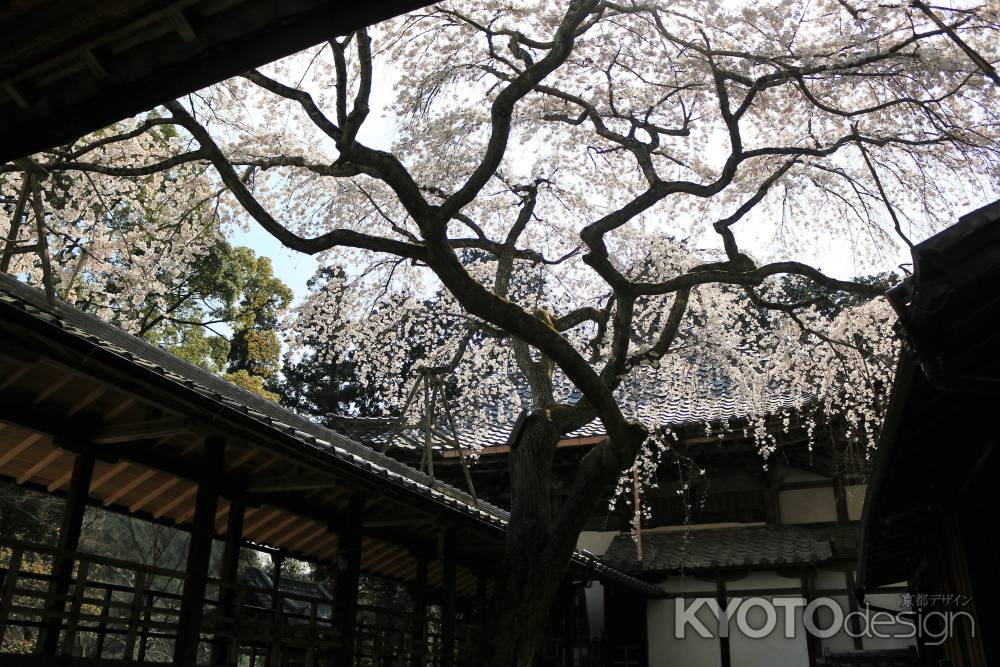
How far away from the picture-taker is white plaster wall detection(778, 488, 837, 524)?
14.1 m

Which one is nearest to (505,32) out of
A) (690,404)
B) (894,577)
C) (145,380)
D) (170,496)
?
(145,380)

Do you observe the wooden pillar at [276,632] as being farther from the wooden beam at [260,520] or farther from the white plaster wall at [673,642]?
the white plaster wall at [673,642]

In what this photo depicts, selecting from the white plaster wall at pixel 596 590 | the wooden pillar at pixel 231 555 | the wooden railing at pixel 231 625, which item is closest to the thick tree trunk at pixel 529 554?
the wooden railing at pixel 231 625

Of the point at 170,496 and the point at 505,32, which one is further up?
the point at 505,32

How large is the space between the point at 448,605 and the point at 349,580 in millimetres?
1864

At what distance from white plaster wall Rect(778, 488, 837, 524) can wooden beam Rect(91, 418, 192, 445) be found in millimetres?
11387

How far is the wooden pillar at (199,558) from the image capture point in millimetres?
5805

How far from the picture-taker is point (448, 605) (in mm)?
9000

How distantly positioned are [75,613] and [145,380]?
153cm

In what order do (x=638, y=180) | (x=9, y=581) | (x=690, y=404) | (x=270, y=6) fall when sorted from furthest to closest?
(x=690, y=404) → (x=638, y=180) → (x=9, y=581) → (x=270, y=6)

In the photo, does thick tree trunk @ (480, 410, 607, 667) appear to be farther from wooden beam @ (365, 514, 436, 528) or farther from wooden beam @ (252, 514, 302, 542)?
wooden beam @ (252, 514, 302, 542)

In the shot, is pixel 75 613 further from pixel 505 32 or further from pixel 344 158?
pixel 505 32

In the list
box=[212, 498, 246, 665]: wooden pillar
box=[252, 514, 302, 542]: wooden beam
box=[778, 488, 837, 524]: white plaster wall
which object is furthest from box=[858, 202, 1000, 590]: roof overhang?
box=[778, 488, 837, 524]: white plaster wall

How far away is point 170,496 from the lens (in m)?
7.79
